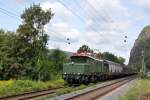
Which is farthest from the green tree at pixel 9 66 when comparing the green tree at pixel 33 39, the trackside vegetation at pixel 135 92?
the trackside vegetation at pixel 135 92

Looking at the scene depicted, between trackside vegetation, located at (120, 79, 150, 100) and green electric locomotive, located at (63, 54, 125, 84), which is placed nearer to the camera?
trackside vegetation, located at (120, 79, 150, 100)

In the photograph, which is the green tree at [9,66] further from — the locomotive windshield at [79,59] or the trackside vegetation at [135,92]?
the trackside vegetation at [135,92]

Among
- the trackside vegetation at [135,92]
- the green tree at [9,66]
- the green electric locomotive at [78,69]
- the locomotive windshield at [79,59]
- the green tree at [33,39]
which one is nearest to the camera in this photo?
the trackside vegetation at [135,92]

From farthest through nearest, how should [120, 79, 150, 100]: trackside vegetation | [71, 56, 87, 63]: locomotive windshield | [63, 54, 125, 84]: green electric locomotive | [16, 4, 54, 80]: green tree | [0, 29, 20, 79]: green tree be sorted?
[0, 29, 20, 79]: green tree < [16, 4, 54, 80]: green tree < [71, 56, 87, 63]: locomotive windshield < [63, 54, 125, 84]: green electric locomotive < [120, 79, 150, 100]: trackside vegetation

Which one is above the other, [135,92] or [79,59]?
[79,59]

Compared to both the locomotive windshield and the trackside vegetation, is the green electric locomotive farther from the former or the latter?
the trackside vegetation

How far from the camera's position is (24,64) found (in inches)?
2026

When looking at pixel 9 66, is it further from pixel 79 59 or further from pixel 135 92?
pixel 135 92

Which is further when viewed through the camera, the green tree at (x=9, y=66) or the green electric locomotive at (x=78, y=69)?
the green tree at (x=9, y=66)

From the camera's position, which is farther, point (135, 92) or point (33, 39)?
point (33, 39)

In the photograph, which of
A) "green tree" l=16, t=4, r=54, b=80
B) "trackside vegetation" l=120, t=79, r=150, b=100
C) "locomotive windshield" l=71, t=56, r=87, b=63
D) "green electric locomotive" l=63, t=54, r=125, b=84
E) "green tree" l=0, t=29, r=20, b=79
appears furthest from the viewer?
"green tree" l=0, t=29, r=20, b=79

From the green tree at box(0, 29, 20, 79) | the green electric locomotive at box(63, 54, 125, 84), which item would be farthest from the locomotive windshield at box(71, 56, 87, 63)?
the green tree at box(0, 29, 20, 79)

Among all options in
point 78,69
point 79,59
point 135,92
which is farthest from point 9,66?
point 135,92

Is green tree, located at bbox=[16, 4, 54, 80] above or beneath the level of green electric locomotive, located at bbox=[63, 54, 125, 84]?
above
